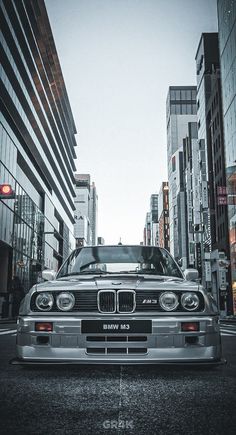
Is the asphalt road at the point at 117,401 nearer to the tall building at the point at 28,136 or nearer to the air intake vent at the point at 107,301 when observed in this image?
the air intake vent at the point at 107,301

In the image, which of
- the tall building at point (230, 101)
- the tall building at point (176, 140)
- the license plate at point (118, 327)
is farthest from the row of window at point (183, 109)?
the license plate at point (118, 327)

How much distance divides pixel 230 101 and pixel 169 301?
34598 mm

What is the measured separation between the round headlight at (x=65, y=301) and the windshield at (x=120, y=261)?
3.25 ft

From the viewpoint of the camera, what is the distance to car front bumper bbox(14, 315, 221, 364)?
132 inches

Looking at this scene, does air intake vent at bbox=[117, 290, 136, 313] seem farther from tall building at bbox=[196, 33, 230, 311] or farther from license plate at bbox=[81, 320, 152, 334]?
tall building at bbox=[196, 33, 230, 311]

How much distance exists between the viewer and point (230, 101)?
35500 millimetres

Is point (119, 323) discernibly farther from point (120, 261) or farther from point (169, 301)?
point (120, 261)

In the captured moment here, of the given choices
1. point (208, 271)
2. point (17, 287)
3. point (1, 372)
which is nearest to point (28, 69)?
point (17, 287)

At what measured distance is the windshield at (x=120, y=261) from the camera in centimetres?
471

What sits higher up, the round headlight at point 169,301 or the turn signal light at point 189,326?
the round headlight at point 169,301

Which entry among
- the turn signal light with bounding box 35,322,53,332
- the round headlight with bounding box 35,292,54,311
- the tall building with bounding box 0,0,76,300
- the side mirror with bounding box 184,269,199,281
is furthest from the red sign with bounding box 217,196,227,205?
the turn signal light with bounding box 35,322,53,332

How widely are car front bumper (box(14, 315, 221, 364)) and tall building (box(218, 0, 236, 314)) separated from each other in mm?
30872

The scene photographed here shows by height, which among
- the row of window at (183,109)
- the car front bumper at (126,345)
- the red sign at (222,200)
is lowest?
the car front bumper at (126,345)

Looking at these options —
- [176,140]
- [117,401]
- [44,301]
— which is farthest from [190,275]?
[176,140]
